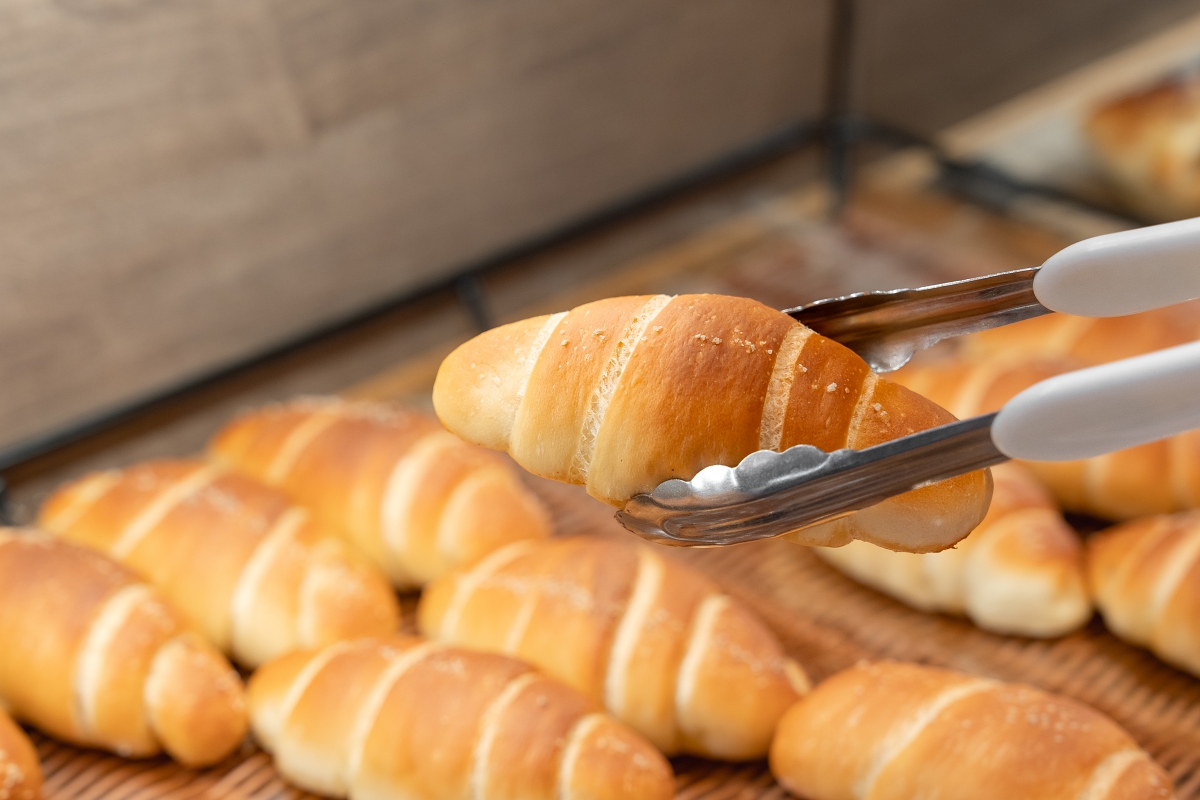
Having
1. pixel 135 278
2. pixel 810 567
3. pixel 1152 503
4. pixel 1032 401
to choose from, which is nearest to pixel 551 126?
pixel 135 278

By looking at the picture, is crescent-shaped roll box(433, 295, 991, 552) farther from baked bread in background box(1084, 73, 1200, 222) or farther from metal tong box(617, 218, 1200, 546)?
baked bread in background box(1084, 73, 1200, 222)

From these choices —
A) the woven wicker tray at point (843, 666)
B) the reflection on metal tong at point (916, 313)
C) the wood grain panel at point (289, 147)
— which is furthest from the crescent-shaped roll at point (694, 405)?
the wood grain panel at point (289, 147)

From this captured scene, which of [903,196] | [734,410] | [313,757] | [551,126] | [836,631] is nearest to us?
[734,410]

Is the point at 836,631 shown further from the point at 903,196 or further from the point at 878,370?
the point at 903,196

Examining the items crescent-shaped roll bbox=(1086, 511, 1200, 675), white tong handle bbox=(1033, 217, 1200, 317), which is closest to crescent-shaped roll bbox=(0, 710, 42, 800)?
white tong handle bbox=(1033, 217, 1200, 317)

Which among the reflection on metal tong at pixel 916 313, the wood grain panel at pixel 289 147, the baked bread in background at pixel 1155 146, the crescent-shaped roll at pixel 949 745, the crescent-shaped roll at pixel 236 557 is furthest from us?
the baked bread in background at pixel 1155 146

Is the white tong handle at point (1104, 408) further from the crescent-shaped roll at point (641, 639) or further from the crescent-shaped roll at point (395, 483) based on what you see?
the crescent-shaped roll at point (395, 483)
